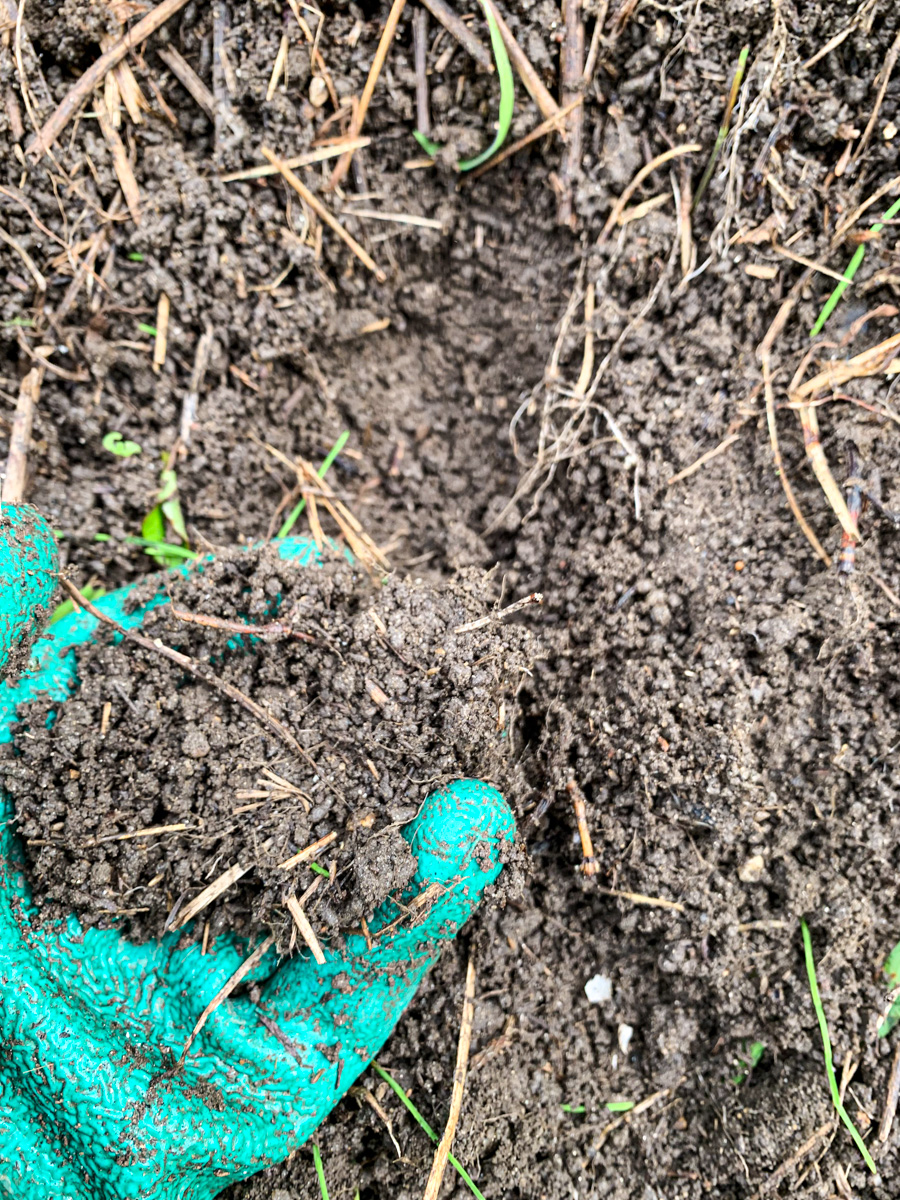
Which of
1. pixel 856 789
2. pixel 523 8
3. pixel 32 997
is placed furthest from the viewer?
pixel 523 8

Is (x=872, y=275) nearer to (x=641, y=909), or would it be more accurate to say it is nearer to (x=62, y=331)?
(x=641, y=909)

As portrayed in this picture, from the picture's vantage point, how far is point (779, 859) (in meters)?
1.85

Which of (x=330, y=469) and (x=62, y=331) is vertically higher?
(x=62, y=331)

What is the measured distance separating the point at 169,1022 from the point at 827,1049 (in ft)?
4.76

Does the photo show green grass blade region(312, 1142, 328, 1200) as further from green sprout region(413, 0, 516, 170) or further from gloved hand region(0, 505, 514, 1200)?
green sprout region(413, 0, 516, 170)

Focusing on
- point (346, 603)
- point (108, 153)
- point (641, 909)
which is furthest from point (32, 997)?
point (108, 153)

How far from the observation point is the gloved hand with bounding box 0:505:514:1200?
5.15 feet

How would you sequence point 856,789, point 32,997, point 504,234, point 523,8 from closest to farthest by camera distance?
1. point 32,997
2. point 856,789
3. point 523,8
4. point 504,234

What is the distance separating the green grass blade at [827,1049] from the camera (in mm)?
1713

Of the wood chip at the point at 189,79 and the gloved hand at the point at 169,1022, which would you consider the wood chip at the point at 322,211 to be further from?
the gloved hand at the point at 169,1022

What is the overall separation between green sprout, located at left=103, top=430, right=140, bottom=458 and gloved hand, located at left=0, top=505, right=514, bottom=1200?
1.50ft

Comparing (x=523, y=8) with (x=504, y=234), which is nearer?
(x=523, y=8)

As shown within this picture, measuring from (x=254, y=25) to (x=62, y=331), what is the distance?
0.90m

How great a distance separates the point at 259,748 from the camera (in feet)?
5.62
